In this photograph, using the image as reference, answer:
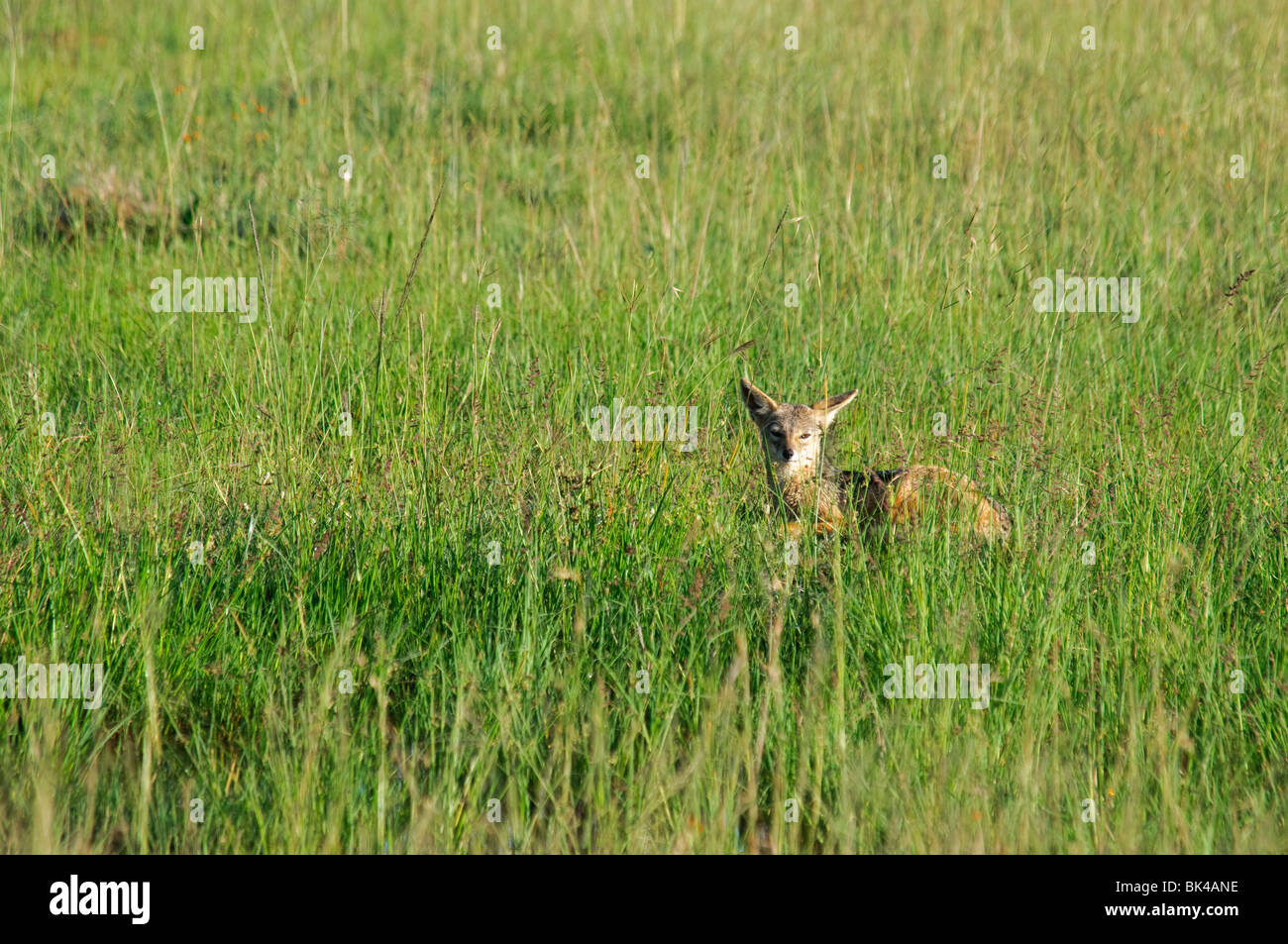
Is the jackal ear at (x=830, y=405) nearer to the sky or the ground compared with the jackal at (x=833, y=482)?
nearer to the sky

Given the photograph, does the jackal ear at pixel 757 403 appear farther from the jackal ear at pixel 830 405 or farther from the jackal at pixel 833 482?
the jackal ear at pixel 830 405

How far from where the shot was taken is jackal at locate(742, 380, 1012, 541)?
3836 mm

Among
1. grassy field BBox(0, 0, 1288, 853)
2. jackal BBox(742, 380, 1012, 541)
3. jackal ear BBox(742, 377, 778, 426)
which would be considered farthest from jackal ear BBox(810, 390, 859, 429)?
grassy field BBox(0, 0, 1288, 853)

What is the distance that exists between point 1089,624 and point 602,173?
4.56 m

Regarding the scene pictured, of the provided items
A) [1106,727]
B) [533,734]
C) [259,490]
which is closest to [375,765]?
[533,734]

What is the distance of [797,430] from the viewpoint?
4637mm

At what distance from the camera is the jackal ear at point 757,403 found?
4.77 metres

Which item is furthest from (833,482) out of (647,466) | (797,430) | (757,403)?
(647,466)

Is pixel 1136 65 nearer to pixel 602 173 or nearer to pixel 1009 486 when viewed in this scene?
pixel 602 173

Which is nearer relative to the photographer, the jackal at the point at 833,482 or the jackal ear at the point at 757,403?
the jackal at the point at 833,482

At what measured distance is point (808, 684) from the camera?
2.90m

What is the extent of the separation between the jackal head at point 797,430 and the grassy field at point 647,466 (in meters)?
0.16

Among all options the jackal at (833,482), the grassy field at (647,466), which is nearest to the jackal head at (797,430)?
the jackal at (833,482)

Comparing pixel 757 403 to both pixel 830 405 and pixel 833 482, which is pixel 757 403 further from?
pixel 833 482
